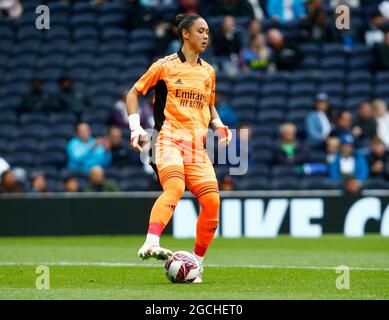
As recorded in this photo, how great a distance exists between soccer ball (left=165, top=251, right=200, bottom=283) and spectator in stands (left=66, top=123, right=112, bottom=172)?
32.2ft

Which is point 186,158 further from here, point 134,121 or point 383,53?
point 383,53

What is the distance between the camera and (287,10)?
2181 cm

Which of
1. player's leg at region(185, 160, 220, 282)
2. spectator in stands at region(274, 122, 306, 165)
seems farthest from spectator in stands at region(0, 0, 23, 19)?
player's leg at region(185, 160, 220, 282)

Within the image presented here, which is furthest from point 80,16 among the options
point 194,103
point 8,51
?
point 194,103

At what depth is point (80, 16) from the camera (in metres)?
22.5

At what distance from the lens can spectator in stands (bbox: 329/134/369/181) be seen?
18688mm

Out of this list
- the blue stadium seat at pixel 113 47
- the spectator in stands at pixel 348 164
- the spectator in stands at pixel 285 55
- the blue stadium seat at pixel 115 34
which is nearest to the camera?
the spectator in stands at pixel 348 164

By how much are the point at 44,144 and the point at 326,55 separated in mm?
5828

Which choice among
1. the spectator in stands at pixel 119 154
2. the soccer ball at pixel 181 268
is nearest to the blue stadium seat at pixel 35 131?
the spectator in stands at pixel 119 154

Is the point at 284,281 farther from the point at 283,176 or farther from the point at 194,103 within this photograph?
the point at 283,176

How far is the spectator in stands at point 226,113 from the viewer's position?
64.2 ft

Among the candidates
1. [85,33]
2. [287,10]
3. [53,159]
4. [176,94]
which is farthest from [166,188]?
[85,33]

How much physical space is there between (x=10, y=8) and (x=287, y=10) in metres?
5.99

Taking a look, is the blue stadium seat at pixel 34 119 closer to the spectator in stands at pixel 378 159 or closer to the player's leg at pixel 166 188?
the spectator in stands at pixel 378 159
